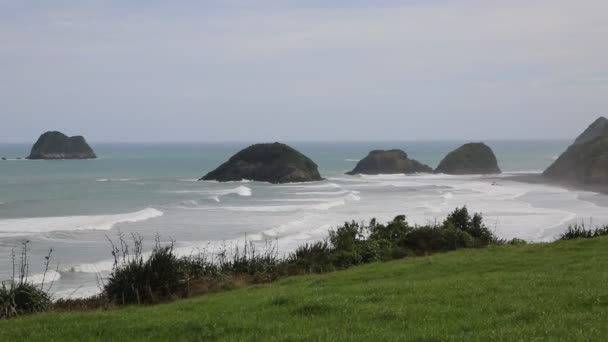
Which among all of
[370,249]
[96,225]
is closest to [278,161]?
[96,225]

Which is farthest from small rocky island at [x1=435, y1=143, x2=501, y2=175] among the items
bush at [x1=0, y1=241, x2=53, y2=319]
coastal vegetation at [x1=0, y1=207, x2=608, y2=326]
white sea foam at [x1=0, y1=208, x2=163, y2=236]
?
bush at [x1=0, y1=241, x2=53, y2=319]

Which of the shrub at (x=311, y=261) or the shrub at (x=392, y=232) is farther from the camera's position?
the shrub at (x=392, y=232)

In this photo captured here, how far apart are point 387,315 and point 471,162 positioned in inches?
4335

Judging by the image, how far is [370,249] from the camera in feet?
73.1

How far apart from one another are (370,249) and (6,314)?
12.0 m

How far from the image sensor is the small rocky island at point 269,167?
316 ft

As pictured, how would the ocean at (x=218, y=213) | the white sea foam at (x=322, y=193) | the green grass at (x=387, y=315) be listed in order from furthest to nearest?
1. the white sea foam at (x=322, y=193)
2. the ocean at (x=218, y=213)
3. the green grass at (x=387, y=315)

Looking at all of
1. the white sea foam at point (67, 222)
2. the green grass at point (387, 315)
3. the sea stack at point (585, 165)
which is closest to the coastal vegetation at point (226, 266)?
the green grass at point (387, 315)

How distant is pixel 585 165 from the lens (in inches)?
3342

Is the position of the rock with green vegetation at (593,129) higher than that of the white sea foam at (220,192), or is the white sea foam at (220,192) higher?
the rock with green vegetation at (593,129)

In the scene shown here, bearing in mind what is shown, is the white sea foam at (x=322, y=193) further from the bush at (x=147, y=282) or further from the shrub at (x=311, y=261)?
the bush at (x=147, y=282)

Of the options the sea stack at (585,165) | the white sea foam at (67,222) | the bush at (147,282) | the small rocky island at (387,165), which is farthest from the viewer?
the small rocky island at (387,165)

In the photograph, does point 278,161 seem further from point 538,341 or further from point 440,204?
point 538,341

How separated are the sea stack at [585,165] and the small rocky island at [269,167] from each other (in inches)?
1341
